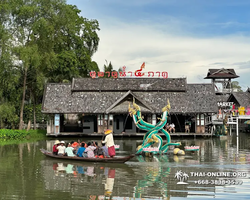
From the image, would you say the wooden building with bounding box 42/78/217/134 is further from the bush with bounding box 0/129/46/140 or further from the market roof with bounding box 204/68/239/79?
the market roof with bounding box 204/68/239/79

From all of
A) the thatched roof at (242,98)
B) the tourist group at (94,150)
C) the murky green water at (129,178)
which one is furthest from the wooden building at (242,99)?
the tourist group at (94,150)

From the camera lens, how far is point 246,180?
15.6 m

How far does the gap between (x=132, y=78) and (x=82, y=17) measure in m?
14.3

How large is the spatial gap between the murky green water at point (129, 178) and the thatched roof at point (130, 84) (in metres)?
20.3

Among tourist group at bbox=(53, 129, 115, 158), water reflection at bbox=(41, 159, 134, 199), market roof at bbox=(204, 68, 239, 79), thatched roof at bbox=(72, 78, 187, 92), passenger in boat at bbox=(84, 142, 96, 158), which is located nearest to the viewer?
water reflection at bbox=(41, 159, 134, 199)

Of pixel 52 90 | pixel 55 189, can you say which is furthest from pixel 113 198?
pixel 52 90

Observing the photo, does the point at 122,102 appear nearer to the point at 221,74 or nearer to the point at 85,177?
the point at 85,177

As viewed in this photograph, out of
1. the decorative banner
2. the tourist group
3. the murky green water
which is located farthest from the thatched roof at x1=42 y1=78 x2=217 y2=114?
the tourist group

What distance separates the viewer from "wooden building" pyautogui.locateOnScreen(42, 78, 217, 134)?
40.7 metres

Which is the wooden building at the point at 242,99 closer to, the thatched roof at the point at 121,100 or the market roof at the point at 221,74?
the market roof at the point at 221,74

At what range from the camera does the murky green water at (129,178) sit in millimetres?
13438

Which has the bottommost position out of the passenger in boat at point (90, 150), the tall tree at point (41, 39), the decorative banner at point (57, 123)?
the passenger in boat at point (90, 150)

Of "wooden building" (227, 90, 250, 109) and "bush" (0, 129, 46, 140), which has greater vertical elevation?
"wooden building" (227, 90, 250, 109)

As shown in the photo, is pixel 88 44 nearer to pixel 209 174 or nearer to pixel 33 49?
pixel 33 49
